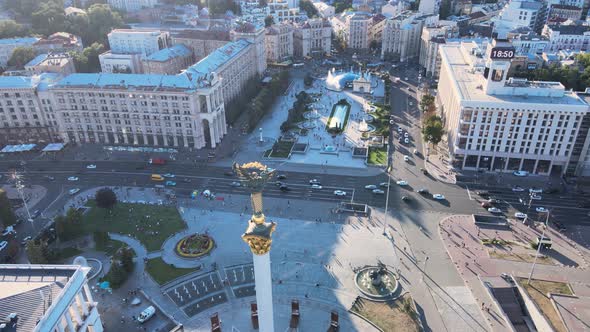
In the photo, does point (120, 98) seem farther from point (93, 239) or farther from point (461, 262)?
point (461, 262)

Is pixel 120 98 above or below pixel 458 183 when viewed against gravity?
above

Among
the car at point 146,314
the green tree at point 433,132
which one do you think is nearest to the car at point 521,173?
the green tree at point 433,132

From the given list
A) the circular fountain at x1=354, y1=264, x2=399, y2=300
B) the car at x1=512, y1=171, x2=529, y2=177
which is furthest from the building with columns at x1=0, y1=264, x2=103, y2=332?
the car at x1=512, y1=171, x2=529, y2=177

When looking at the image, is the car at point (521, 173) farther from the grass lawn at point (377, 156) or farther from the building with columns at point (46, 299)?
the building with columns at point (46, 299)

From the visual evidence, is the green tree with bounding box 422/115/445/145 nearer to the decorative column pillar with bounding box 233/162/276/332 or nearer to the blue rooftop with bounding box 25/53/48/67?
the decorative column pillar with bounding box 233/162/276/332

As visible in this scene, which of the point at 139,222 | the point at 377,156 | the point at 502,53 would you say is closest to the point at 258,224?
the point at 139,222

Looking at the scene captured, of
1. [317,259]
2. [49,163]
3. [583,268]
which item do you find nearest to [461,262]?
[583,268]
